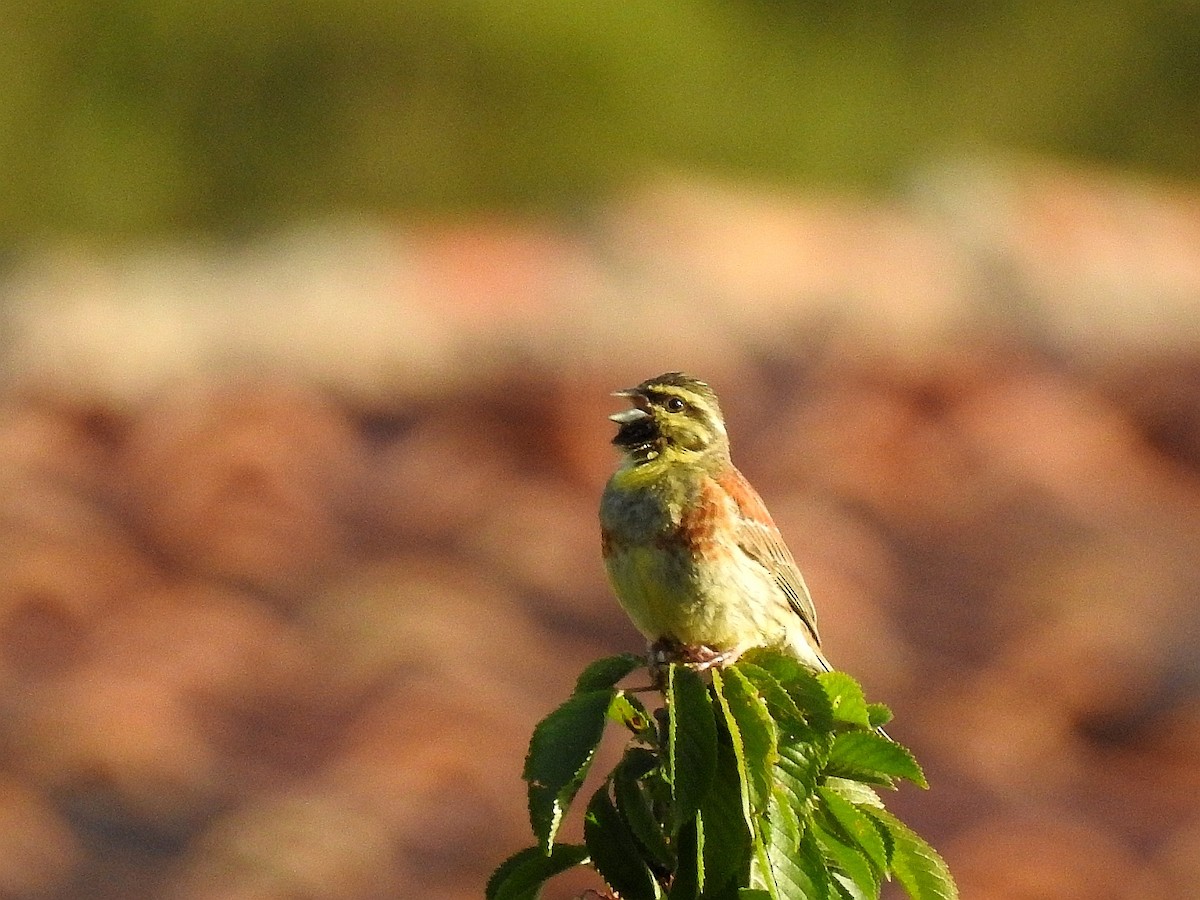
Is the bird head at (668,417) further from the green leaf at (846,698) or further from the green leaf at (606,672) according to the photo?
the green leaf at (846,698)

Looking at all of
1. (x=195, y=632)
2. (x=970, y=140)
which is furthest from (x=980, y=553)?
(x=970, y=140)

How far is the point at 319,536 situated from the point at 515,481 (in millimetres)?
967

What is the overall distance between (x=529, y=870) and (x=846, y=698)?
0.48 metres

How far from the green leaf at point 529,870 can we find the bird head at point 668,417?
170cm

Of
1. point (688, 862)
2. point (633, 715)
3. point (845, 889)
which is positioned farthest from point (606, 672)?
point (845, 889)

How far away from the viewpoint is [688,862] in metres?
2.44

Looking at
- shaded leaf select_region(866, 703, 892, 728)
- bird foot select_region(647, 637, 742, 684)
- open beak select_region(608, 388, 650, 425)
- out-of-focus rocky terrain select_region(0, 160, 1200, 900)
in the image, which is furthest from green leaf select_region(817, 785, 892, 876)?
out-of-focus rocky terrain select_region(0, 160, 1200, 900)

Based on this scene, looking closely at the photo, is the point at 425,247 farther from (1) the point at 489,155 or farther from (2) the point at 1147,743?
(2) the point at 1147,743

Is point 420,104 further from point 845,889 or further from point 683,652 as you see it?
point 845,889

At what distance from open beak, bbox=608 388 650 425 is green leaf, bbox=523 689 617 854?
5.25ft

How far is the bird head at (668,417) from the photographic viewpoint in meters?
4.18

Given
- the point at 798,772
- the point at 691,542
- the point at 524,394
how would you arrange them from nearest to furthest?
the point at 798,772
the point at 691,542
the point at 524,394

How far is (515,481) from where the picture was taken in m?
9.04

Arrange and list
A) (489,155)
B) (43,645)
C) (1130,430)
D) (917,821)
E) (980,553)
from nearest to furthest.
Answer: (917,821) → (43,645) → (980,553) → (1130,430) → (489,155)
